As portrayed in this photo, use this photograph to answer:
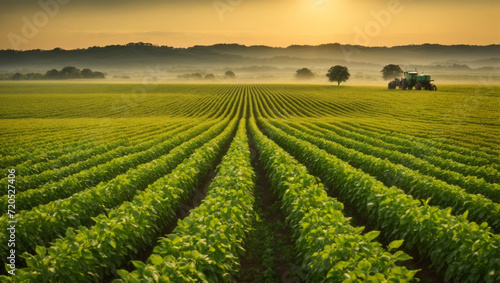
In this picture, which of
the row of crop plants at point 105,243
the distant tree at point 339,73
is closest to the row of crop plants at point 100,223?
the row of crop plants at point 105,243

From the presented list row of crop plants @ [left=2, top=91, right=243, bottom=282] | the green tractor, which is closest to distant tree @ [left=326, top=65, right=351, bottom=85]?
the green tractor

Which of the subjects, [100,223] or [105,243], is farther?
[100,223]

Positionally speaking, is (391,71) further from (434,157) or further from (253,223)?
(253,223)

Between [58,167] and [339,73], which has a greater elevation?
[339,73]

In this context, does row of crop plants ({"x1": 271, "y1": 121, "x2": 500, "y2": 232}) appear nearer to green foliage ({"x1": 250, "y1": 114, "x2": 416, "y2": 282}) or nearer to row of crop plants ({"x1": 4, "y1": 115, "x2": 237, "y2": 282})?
green foliage ({"x1": 250, "y1": 114, "x2": 416, "y2": 282})

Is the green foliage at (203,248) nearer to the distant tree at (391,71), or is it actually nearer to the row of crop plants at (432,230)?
the row of crop plants at (432,230)

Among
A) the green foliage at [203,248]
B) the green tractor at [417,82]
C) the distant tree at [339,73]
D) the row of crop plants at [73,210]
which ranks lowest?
the row of crop plants at [73,210]

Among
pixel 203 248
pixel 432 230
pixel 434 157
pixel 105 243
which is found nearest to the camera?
pixel 203 248

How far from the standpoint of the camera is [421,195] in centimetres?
1196

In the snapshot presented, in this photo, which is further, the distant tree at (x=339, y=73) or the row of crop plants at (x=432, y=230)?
the distant tree at (x=339, y=73)

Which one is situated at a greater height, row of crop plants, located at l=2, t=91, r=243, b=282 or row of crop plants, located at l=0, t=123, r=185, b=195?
row of crop plants, located at l=2, t=91, r=243, b=282

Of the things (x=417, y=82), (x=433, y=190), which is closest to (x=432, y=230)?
(x=433, y=190)

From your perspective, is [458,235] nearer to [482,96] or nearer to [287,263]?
[287,263]

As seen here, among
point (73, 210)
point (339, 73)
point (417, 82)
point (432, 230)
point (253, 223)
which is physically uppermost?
point (339, 73)
